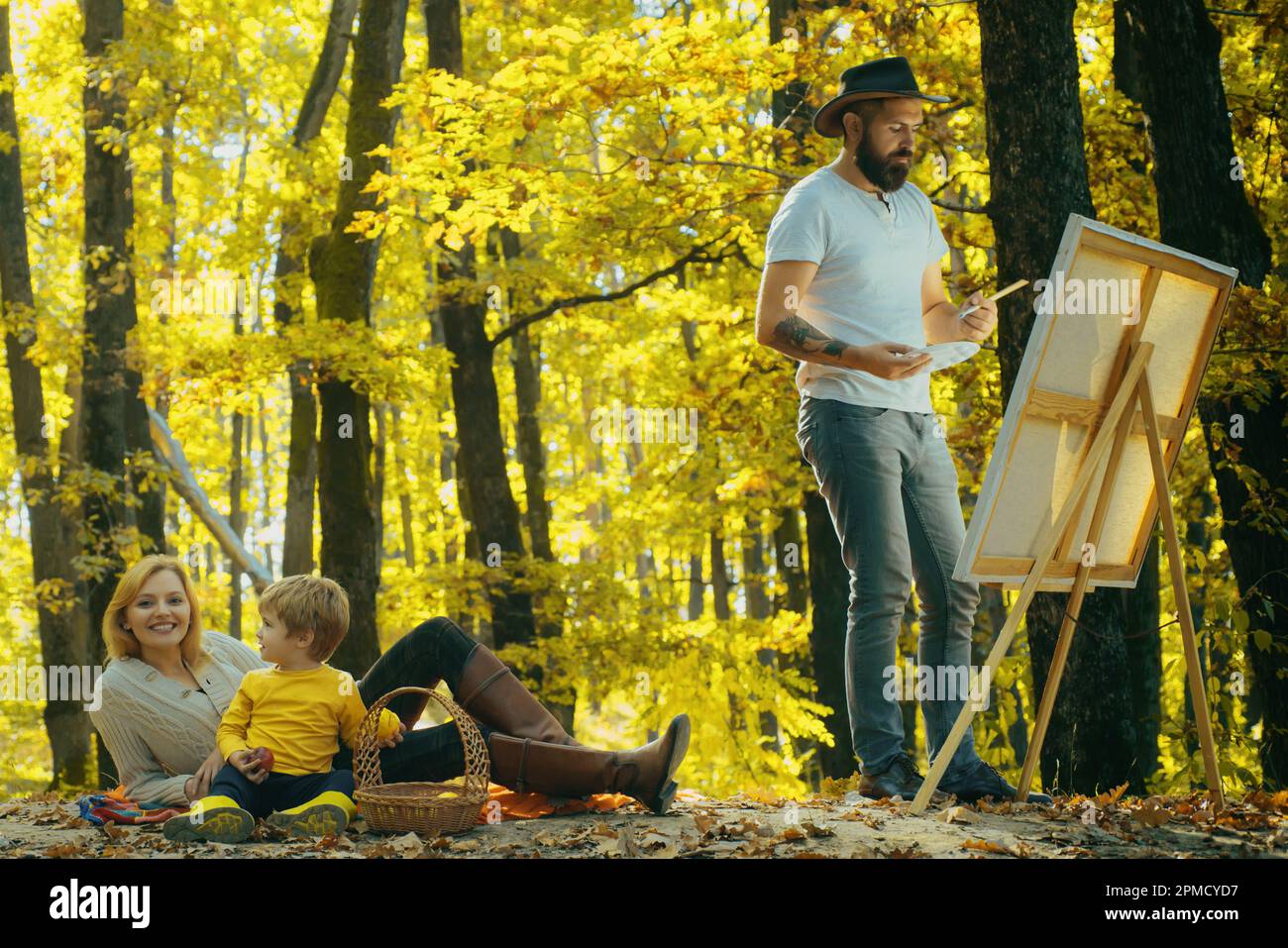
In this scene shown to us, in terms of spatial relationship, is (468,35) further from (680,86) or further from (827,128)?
(827,128)

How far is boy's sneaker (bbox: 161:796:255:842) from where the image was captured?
14.3ft

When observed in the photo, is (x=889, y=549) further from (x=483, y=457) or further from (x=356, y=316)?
(x=483, y=457)

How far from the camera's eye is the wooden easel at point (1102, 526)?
4816mm

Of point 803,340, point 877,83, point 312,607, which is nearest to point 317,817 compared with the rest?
point 312,607

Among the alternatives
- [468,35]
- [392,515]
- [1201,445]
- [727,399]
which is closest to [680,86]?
[727,399]

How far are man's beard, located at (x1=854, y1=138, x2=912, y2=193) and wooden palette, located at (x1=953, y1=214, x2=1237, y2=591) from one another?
0.80 meters

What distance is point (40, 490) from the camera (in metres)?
14.2

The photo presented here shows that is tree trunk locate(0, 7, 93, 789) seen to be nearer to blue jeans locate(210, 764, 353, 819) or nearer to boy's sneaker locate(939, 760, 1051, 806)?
blue jeans locate(210, 764, 353, 819)

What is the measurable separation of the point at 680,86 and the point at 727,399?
3775 mm

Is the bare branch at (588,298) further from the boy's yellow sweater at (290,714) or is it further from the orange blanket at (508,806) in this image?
the boy's yellow sweater at (290,714)

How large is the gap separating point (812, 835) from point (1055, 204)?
3606mm

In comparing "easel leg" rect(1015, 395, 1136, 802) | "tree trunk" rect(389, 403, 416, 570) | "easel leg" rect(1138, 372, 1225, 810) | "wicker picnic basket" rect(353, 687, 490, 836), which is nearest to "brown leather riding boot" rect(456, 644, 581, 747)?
"wicker picnic basket" rect(353, 687, 490, 836)

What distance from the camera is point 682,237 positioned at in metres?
12.7

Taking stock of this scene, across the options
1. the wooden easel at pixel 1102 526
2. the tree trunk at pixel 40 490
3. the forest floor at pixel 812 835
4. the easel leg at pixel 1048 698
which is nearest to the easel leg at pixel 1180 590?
the wooden easel at pixel 1102 526
